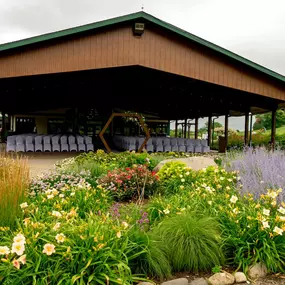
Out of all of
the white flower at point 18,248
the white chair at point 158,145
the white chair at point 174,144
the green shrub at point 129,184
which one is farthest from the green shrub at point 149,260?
the white chair at point 174,144

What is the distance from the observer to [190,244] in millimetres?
2846

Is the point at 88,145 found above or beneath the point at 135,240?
above

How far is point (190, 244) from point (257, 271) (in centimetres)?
67

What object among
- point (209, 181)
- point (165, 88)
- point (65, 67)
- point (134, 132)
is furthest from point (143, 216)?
point (134, 132)

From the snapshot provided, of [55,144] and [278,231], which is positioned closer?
[278,231]

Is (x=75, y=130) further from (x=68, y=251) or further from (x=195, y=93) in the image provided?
(x=68, y=251)

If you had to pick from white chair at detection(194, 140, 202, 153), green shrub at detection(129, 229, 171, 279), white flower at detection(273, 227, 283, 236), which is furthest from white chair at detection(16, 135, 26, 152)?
white flower at detection(273, 227, 283, 236)

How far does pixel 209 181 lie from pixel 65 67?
6.12 m

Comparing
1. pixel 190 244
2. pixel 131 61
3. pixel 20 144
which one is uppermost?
pixel 131 61

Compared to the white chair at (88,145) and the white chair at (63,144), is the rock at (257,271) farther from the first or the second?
the white chair at (88,145)

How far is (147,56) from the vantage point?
945 cm

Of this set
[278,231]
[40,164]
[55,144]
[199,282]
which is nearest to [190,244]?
[199,282]

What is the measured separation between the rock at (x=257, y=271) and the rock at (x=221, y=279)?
22 centimetres

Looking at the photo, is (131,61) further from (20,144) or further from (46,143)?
(20,144)
